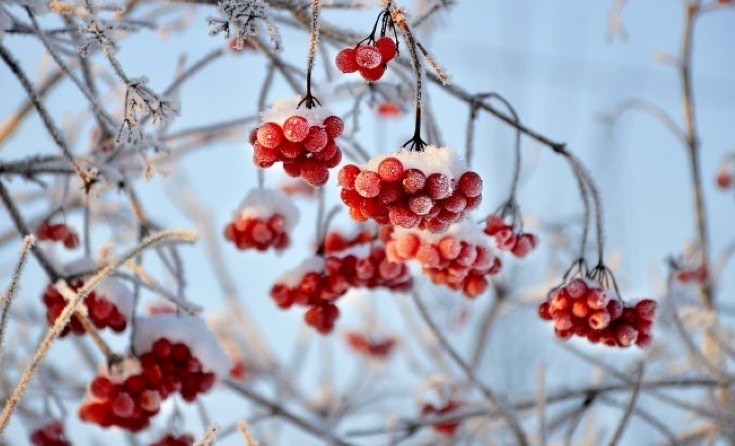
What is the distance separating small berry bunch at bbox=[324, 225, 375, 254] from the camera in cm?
197

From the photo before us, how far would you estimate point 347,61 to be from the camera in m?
1.20

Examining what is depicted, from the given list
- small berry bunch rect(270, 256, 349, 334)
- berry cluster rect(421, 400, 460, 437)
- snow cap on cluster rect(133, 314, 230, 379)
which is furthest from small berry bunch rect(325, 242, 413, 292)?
berry cluster rect(421, 400, 460, 437)

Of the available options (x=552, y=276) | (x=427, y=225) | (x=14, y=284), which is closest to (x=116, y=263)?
(x=14, y=284)

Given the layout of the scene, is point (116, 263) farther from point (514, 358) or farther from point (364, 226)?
point (514, 358)

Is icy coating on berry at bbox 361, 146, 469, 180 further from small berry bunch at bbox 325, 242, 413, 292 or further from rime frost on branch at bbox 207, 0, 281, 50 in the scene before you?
small berry bunch at bbox 325, 242, 413, 292

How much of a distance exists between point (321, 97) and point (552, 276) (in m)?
3.27

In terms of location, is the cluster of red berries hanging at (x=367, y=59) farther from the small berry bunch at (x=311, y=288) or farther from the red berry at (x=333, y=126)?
the small berry bunch at (x=311, y=288)

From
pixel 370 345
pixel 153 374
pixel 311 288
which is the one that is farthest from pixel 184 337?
pixel 370 345

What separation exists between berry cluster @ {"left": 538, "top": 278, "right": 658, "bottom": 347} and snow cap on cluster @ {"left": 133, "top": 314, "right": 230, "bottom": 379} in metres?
0.75

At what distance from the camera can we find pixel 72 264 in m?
1.76

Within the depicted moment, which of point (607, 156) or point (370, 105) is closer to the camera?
point (370, 105)

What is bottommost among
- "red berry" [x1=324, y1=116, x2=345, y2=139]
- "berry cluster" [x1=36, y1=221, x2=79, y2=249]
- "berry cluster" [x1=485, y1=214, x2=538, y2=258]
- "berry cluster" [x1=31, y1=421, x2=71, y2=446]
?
"berry cluster" [x1=31, y1=421, x2=71, y2=446]

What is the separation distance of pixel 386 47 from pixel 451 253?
47cm

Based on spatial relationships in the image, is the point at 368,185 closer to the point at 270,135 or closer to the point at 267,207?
the point at 270,135
